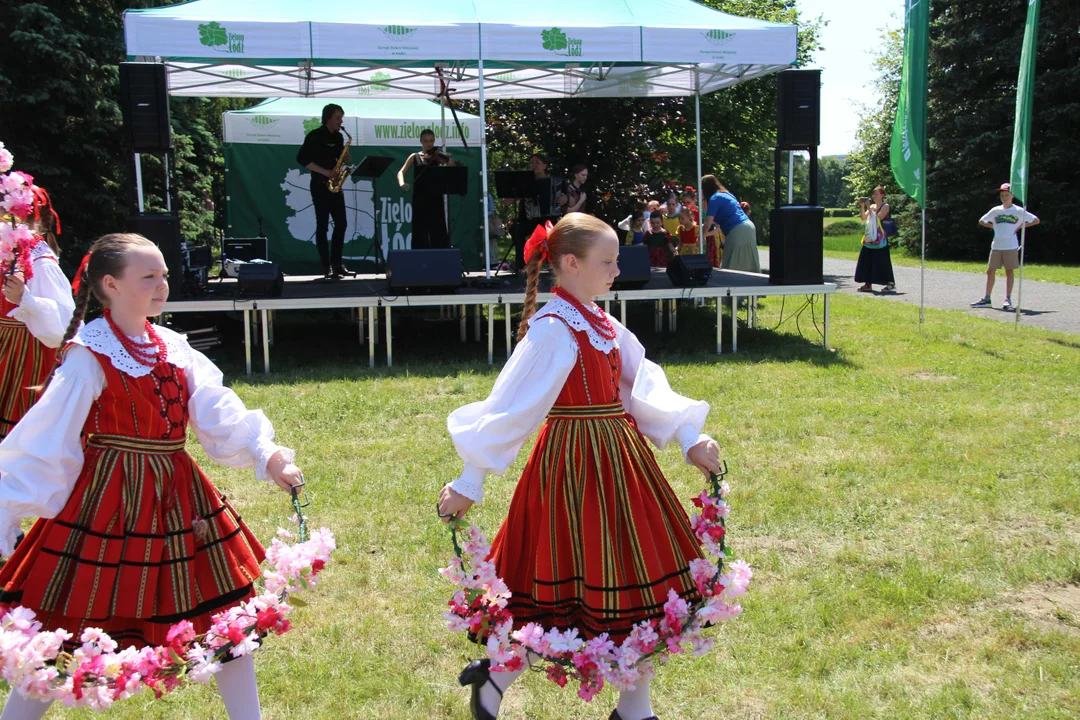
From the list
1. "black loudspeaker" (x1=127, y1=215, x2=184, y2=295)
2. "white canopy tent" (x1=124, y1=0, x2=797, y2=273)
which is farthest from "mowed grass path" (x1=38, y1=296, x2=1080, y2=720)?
"white canopy tent" (x1=124, y1=0, x2=797, y2=273)

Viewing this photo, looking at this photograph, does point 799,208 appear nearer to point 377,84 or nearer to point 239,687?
point 377,84

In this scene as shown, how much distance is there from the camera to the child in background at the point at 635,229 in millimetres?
16000

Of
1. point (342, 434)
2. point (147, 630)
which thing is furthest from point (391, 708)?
point (342, 434)

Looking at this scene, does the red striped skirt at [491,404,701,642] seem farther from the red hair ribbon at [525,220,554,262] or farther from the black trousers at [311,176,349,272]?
the black trousers at [311,176,349,272]

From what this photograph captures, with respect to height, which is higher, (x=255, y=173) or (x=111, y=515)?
(x=255, y=173)

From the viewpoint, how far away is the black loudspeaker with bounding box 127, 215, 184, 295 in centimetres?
855

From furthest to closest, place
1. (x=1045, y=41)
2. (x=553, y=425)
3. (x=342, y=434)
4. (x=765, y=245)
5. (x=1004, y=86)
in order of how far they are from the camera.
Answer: (x=765, y=245) < (x=1004, y=86) < (x=1045, y=41) < (x=342, y=434) < (x=553, y=425)

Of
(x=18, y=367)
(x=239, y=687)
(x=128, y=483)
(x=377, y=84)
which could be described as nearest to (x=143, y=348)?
(x=128, y=483)

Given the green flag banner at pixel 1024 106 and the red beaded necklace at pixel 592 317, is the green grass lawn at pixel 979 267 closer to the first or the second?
the green flag banner at pixel 1024 106

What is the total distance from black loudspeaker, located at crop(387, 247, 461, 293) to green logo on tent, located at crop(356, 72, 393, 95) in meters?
4.39

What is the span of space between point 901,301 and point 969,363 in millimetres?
5805

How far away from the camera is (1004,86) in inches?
997

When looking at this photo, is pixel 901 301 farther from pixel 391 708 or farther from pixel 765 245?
pixel 765 245

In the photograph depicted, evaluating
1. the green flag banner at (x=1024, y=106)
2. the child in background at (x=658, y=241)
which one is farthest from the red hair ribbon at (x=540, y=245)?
the child in background at (x=658, y=241)
